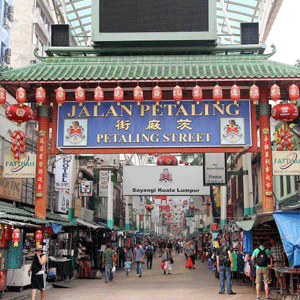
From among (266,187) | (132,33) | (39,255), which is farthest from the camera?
(132,33)

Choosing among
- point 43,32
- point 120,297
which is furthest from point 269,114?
point 43,32

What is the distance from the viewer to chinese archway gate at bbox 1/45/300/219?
1830 centimetres

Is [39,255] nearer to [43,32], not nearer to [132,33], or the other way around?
[132,33]

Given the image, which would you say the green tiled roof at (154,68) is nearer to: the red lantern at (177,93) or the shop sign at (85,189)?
the red lantern at (177,93)

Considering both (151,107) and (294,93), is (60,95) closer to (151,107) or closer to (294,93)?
(151,107)

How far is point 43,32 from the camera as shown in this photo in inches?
1587

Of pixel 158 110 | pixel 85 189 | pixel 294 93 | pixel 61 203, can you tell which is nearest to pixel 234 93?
pixel 294 93

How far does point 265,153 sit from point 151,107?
4762 millimetres

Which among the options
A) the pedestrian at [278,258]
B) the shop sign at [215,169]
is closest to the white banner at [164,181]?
the shop sign at [215,169]

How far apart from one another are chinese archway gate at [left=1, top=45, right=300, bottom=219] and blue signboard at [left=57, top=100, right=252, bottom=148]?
4 centimetres

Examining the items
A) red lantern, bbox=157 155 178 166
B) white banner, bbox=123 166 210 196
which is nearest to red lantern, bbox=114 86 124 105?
white banner, bbox=123 166 210 196

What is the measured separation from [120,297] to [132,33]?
415 inches

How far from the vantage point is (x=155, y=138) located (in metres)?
18.8

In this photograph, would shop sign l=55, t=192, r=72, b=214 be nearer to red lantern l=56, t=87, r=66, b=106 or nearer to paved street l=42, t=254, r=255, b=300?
paved street l=42, t=254, r=255, b=300
